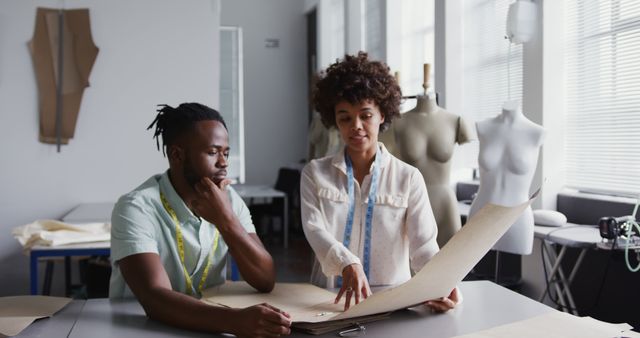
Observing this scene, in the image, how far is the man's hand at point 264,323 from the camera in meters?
1.23

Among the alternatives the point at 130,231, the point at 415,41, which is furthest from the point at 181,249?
the point at 415,41

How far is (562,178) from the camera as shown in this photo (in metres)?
4.07

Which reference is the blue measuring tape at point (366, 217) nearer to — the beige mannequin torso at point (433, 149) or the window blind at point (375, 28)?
the beige mannequin torso at point (433, 149)

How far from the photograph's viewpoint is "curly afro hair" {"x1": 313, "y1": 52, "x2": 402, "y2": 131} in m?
1.95

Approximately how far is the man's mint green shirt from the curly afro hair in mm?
589

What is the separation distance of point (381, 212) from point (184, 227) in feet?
1.95

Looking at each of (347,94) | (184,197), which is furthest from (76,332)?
(347,94)

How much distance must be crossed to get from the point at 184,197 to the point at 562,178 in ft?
10.0

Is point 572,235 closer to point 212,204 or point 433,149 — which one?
point 433,149

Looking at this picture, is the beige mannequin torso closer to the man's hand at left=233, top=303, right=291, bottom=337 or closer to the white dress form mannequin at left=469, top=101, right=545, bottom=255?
the white dress form mannequin at left=469, top=101, right=545, bottom=255

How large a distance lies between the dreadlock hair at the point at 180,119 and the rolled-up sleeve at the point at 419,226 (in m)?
0.61

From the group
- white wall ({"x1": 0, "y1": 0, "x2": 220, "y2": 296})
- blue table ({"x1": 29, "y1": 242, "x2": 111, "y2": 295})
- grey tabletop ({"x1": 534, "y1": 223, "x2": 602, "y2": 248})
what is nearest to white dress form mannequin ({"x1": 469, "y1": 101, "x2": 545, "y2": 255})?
grey tabletop ({"x1": 534, "y1": 223, "x2": 602, "y2": 248})

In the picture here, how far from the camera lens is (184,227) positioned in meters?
1.72

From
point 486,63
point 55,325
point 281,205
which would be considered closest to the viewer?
point 55,325
